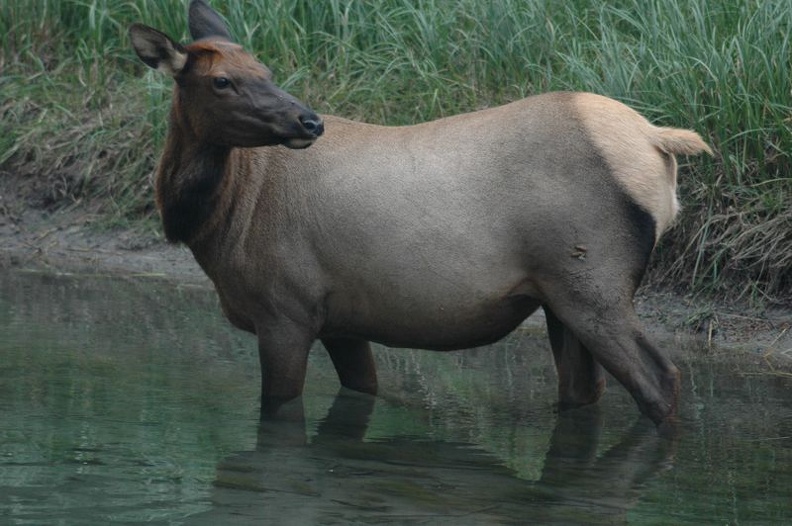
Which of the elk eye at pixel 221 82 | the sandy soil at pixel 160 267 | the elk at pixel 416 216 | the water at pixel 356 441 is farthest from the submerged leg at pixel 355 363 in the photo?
the sandy soil at pixel 160 267

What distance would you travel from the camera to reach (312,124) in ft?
18.6

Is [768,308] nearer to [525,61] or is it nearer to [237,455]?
[525,61]

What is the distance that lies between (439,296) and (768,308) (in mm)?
2606

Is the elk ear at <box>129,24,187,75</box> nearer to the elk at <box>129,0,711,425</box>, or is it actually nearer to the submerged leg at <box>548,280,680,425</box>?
the elk at <box>129,0,711,425</box>

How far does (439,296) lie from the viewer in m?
5.89

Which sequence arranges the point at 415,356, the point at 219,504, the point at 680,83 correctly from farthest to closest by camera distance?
the point at 680,83 → the point at 415,356 → the point at 219,504

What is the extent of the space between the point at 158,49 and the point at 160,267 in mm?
3565

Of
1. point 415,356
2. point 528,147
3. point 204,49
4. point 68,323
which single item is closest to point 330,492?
point 528,147

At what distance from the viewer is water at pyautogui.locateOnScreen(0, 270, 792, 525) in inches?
185

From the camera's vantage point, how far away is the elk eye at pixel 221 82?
5887 mm

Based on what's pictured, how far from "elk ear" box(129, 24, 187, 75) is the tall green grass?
3.17m

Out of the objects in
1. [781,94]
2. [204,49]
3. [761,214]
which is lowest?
[761,214]

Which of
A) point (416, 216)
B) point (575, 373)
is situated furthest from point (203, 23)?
point (575, 373)

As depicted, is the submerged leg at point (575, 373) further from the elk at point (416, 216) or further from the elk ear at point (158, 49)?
the elk ear at point (158, 49)
